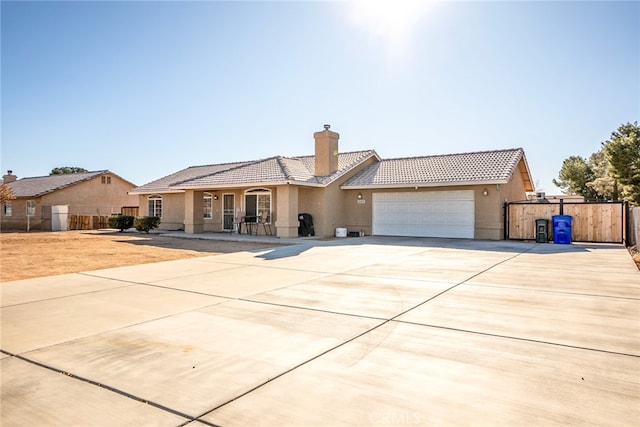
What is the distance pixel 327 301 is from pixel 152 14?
11.0 meters

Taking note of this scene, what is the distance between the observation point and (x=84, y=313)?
5.59m

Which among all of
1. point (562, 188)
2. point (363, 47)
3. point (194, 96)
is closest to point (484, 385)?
point (363, 47)

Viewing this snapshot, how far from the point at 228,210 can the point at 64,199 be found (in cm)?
1681

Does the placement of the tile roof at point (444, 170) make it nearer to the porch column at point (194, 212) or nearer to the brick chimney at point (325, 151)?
the brick chimney at point (325, 151)

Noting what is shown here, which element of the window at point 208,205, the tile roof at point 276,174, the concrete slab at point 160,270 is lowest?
the concrete slab at point 160,270

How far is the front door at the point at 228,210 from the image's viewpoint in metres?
22.2

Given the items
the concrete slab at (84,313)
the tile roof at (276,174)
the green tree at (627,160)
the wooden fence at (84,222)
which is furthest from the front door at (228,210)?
the green tree at (627,160)

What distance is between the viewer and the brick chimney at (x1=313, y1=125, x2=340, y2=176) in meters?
20.7

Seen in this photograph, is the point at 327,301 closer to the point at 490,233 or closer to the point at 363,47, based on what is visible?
the point at 363,47

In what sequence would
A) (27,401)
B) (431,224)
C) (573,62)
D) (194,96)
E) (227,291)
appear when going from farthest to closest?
(431,224) → (194,96) → (573,62) → (227,291) → (27,401)

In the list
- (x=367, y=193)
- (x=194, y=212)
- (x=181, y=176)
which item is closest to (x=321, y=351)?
(x=367, y=193)

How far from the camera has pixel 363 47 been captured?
13406mm

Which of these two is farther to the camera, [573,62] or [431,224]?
[431,224]

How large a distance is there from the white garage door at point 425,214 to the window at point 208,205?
9059mm
